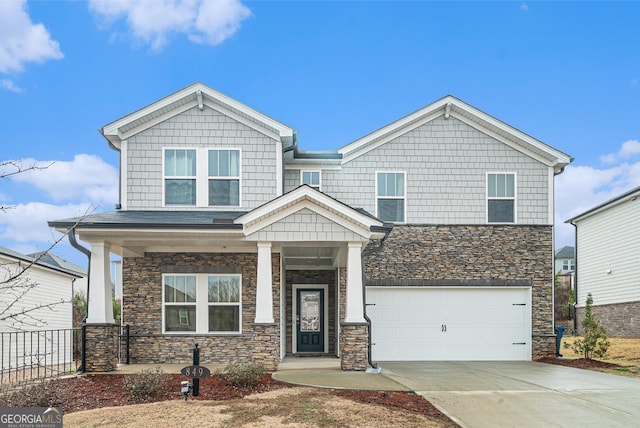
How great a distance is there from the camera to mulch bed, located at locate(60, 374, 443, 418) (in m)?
8.88

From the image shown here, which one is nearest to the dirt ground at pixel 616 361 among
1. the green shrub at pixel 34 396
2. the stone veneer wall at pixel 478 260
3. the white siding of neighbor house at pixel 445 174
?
the stone veneer wall at pixel 478 260

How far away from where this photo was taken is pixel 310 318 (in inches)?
711

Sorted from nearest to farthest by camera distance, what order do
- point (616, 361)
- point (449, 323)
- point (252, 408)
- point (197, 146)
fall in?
1. point (252, 408)
2. point (197, 146)
3. point (616, 361)
4. point (449, 323)

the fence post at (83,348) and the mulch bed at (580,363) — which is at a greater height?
the fence post at (83,348)

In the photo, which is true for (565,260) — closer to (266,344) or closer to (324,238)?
(324,238)

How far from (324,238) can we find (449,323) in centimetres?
651

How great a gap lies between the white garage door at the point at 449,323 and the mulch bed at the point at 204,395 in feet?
21.7

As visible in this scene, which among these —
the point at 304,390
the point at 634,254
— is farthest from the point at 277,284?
the point at 634,254

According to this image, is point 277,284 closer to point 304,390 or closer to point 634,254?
point 304,390

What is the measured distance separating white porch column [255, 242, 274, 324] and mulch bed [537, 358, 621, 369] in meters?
8.69

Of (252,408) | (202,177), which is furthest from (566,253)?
(252,408)

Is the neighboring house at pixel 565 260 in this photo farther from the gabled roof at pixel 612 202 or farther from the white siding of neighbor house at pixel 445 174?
the white siding of neighbor house at pixel 445 174

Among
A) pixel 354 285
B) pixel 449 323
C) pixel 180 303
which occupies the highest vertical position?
pixel 354 285

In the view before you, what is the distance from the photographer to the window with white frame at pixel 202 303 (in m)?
14.9
